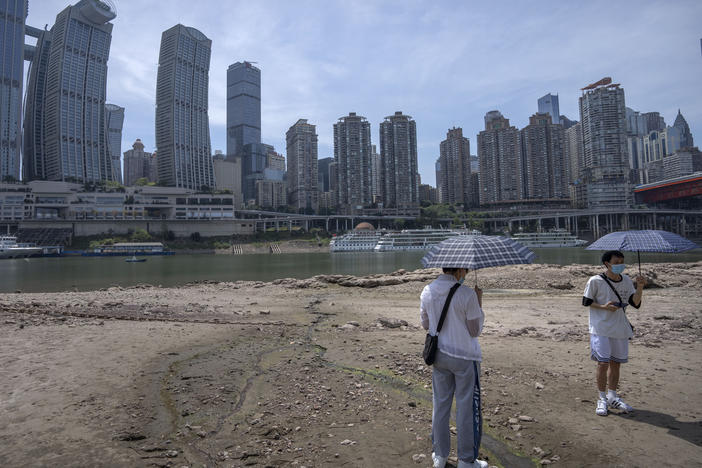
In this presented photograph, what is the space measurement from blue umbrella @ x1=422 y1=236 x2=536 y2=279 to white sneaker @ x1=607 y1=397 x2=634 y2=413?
2.07 m

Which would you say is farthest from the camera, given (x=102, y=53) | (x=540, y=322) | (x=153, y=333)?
(x=102, y=53)

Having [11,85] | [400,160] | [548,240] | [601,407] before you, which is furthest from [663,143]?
[11,85]

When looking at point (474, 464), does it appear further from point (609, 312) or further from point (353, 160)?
point (353, 160)

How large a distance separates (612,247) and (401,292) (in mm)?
14441

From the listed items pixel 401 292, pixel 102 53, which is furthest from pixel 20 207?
pixel 401 292

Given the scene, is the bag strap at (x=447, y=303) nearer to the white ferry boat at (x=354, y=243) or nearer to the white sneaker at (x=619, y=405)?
the white sneaker at (x=619, y=405)

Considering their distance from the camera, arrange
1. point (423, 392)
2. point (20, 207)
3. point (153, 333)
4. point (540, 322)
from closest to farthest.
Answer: point (423, 392) → point (153, 333) → point (540, 322) → point (20, 207)

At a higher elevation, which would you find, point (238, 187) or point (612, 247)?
point (238, 187)

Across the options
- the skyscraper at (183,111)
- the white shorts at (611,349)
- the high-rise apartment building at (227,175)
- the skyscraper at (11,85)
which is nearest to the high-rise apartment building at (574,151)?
the high-rise apartment building at (227,175)

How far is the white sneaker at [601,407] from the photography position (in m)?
4.71

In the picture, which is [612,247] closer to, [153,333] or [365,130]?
[153,333]

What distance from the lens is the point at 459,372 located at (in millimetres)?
3699

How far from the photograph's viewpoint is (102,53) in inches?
5487

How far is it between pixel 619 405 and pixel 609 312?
1.14m
